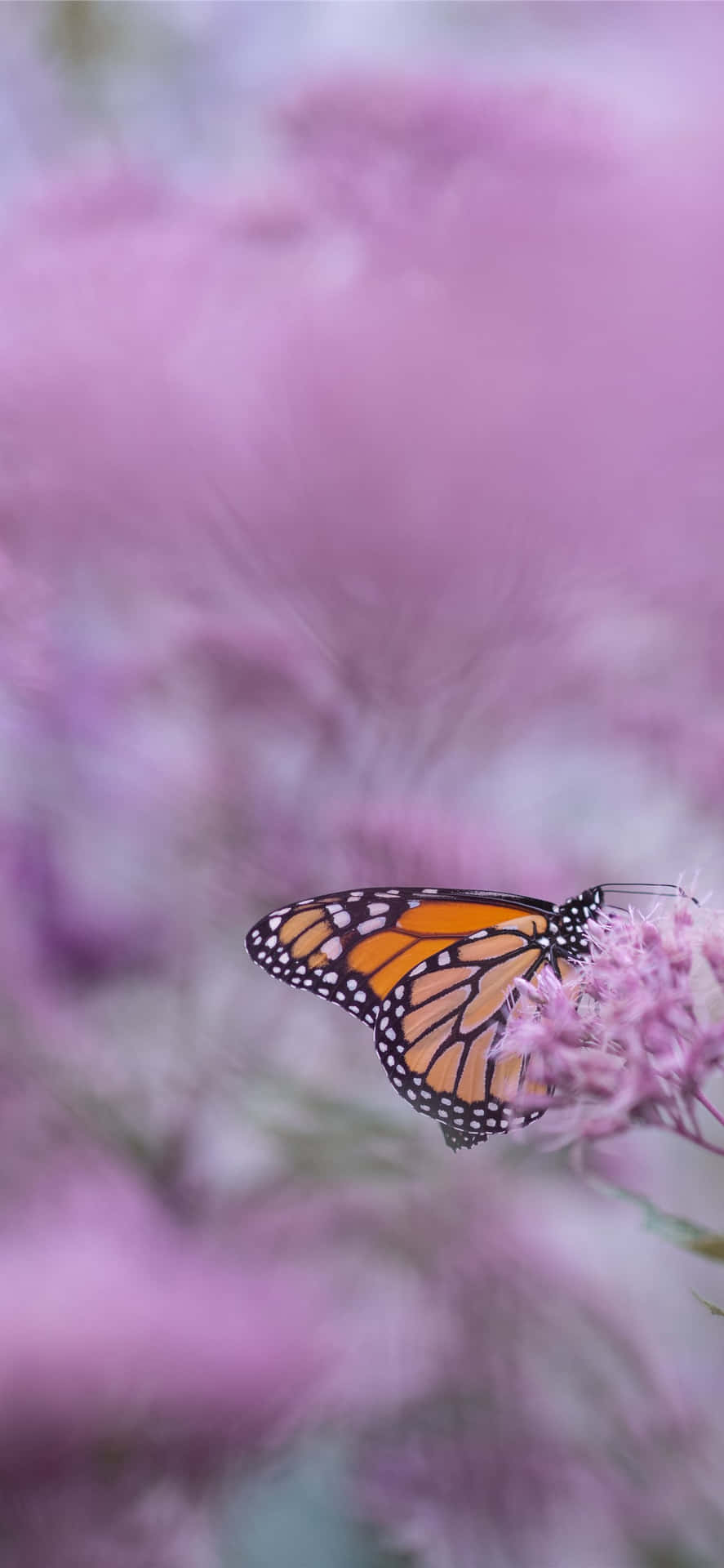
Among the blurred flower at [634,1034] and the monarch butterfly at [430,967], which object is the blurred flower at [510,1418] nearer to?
the monarch butterfly at [430,967]

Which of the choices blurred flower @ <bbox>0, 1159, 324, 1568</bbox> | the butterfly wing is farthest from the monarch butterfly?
blurred flower @ <bbox>0, 1159, 324, 1568</bbox>

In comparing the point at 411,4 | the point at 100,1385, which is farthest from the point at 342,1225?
the point at 411,4

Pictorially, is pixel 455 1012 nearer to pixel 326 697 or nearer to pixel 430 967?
pixel 430 967

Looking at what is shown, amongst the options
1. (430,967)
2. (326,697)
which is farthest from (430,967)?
(326,697)

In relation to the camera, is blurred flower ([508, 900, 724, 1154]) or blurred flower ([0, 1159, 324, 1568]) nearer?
blurred flower ([508, 900, 724, 1154])

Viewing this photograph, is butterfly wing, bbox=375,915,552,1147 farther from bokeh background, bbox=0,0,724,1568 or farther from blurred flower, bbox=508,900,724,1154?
blurred flower, bbox=508,900,724,1154

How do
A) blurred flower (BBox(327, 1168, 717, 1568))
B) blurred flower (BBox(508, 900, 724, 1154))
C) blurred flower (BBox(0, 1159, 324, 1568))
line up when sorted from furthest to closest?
1. blurred flower (BBox(327, 1168, 717, 1568))
2. blurred flower (BBox(0, 1159, 324, 1568))
3. blurred flower (BBox(508, 900, 724, 1154))

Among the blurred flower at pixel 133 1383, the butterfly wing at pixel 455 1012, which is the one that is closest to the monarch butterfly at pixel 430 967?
the butterfly wing at pixel 455 1012

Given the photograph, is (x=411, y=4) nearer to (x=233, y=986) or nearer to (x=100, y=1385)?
(x=233, y=986)
